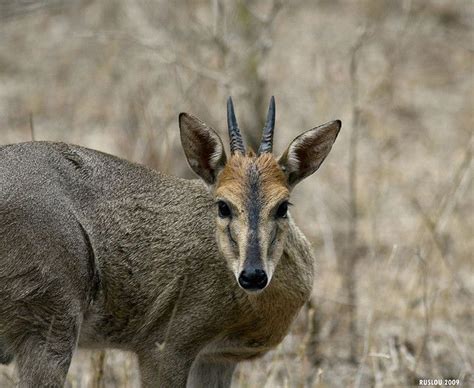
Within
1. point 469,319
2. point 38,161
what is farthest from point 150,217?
point 469,319

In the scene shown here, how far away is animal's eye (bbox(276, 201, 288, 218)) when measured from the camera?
22.6ft

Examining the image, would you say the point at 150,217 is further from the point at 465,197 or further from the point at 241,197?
the point at 465,197

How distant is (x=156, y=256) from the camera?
24.4ft

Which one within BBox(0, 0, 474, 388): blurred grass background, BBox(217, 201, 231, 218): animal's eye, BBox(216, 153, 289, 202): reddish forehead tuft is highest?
BBox(216, 153, 289, 202): reddish forehead tuft

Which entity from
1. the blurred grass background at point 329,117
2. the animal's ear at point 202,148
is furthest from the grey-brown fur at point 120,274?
the blurred grass background at point 329,117

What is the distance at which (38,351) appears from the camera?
22.2 ft

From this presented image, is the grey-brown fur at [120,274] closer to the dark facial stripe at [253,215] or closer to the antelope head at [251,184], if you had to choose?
the antelope head at [251,184]

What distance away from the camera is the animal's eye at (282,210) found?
6.89 m

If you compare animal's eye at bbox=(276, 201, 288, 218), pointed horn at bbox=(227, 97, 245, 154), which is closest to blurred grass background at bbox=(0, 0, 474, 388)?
animal's eye at bbox=(276, 201, 288, 218)

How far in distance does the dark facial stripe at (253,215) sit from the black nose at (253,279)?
4 centimetres

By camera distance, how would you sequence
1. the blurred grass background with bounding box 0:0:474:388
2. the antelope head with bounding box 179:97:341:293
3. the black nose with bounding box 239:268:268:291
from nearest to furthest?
the black nose with bounding box 239:268:268:291
the antelope head with bounding box 179:97:341:293
the blurred grass background with bounding box 0:0:474:388

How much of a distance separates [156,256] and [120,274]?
281 millimetres

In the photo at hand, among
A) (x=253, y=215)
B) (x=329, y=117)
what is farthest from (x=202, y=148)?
(x=329, y=117)

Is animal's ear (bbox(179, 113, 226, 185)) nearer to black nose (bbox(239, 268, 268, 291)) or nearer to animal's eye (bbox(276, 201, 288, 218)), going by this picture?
animal's eye (bbox(276, 201, 288, 218))
